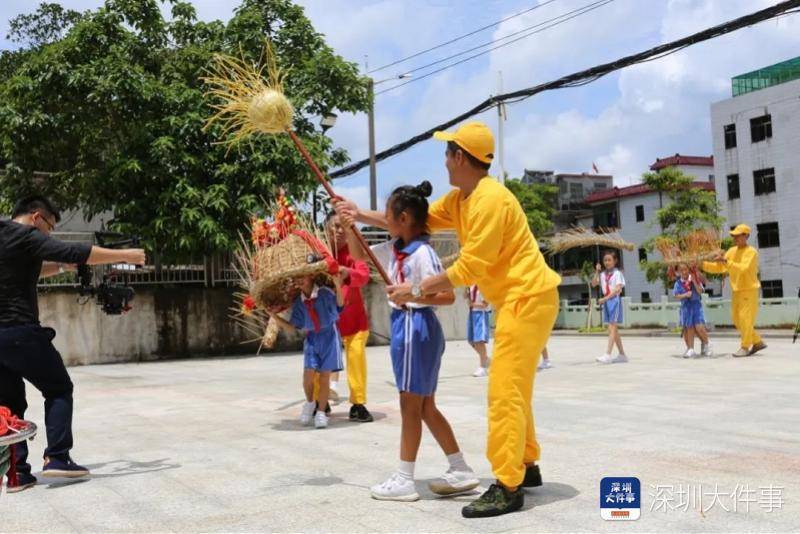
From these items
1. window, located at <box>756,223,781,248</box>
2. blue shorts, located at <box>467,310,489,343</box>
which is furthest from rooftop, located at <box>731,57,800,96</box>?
blue shorts, located at <box>467,310,489,343</box>

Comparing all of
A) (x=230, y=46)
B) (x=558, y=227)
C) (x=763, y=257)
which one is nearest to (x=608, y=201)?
(x=558, y=227)

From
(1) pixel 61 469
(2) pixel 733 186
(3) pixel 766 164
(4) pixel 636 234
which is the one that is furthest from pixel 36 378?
(4) pixel 636 234

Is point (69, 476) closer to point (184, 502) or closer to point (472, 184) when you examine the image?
point (184, 502)

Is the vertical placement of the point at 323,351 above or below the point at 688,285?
below

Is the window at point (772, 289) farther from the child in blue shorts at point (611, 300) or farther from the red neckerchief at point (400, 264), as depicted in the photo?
the red neckerchief at point (400, 264)

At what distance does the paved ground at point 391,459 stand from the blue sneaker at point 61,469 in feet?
0.29

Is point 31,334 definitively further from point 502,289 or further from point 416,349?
point 502,289

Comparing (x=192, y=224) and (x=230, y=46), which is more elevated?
(x=230, y=46)

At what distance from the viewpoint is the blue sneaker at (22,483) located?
4647mm

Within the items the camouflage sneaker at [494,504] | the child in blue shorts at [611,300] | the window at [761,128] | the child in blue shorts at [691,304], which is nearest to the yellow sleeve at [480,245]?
the camouflage sneaker at [494,504]

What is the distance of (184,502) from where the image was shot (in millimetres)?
4215

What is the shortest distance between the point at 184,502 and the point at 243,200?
1135cm

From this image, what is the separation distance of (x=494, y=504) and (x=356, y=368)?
342cm

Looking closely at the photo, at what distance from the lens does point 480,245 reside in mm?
3732
